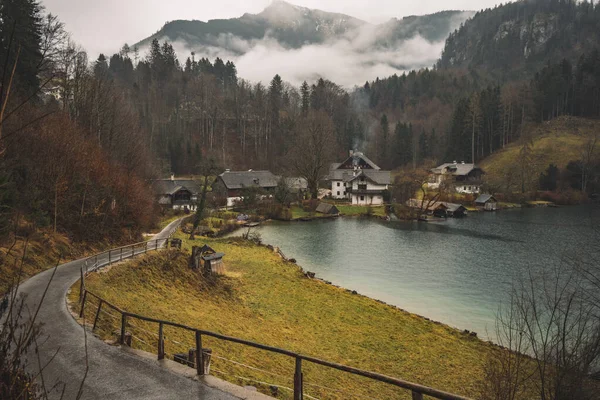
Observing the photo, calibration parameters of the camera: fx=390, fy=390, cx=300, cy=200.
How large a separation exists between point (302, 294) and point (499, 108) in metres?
98.3

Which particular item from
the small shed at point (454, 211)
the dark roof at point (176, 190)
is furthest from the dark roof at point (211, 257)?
the small shed at point (454, 211)

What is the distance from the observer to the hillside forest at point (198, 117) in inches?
1075

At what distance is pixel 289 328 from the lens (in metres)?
19.1

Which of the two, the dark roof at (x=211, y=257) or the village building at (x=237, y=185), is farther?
the village building at (x=237, y=185)

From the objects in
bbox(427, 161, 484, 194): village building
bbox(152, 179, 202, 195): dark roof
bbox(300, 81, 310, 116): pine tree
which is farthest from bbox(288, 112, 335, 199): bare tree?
bbox(300, 81, 310, 116): pine tree

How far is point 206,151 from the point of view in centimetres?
9231

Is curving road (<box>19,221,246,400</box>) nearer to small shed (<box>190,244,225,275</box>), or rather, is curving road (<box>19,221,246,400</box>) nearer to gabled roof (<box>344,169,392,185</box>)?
small shed (<box>190,244,225,275</box>)

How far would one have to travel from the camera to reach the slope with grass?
8256 centimetres

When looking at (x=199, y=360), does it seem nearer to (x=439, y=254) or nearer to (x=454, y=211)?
(x=439, y=254)

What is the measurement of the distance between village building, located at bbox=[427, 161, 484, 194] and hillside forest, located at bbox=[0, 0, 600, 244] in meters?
16.5

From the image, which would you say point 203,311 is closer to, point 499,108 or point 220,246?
point 220,246

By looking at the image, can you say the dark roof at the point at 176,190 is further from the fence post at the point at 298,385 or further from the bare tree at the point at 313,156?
the fence post at the point at 298,385

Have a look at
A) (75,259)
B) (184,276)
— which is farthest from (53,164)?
(184,276)

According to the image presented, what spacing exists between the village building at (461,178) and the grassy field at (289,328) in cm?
6502
